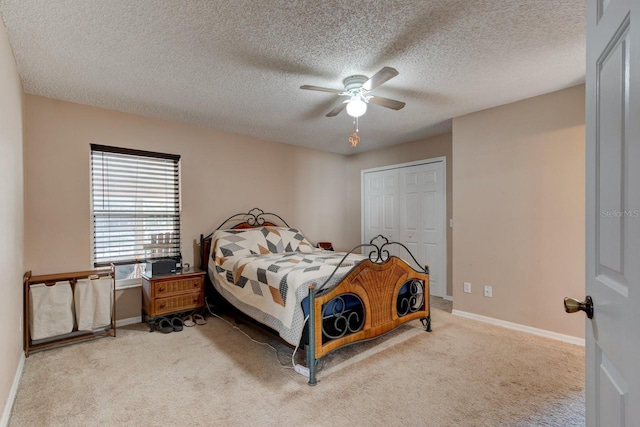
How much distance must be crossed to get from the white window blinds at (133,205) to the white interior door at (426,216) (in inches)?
135

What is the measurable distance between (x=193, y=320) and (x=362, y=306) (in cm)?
210

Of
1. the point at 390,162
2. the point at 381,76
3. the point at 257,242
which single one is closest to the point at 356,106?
the point at 381,76

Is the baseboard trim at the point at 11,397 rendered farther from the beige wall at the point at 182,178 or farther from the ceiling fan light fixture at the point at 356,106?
the ceiling fan light fixture at the point at 356,106

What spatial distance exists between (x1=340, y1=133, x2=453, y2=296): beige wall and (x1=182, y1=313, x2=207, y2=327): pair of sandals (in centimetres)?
314

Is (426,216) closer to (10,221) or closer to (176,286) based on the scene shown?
(176,286)

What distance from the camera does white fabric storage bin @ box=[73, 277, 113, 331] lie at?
2986 mm

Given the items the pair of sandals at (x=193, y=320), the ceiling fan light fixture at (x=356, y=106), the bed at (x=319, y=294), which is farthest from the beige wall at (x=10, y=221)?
the ceiling fan light fixture at (x=356, y=106)

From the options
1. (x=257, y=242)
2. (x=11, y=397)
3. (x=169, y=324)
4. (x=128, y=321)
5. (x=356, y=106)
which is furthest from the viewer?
(x=257, y=242)

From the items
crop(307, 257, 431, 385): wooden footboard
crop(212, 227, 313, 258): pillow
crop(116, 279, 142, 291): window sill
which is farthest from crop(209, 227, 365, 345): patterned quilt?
crop(116, 279, 142, 291): window sill

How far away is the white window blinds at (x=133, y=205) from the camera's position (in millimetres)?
3416

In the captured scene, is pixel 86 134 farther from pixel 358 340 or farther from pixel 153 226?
pixel 358 340

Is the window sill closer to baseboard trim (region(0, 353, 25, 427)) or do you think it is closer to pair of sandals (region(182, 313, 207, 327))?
pair of sandals (region(182, 313, 207, 327))

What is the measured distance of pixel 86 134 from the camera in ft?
10.9

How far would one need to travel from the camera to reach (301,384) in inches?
88.6
